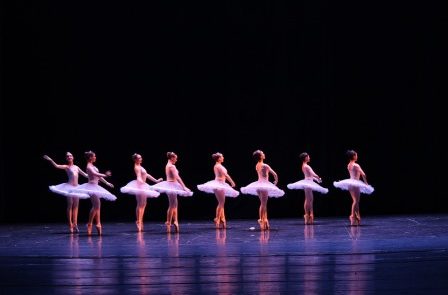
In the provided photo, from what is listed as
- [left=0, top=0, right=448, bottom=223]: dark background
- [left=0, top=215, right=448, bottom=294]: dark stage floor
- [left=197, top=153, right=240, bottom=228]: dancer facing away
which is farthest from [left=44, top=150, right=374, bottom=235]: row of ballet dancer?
[left=0, top=0, right=448, bottom=223]: dark background

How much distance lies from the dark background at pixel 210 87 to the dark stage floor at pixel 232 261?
309 cm

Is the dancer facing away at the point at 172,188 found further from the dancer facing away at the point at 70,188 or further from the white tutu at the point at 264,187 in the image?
the dancer facing away at the point at 70,188

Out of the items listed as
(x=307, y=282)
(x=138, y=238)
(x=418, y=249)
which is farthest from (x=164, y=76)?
(x=307, y=282)

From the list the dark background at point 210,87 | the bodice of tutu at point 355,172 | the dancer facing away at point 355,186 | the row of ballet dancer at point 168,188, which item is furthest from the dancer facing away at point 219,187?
the dark background at point 210,87

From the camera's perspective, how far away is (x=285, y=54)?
57.4 ft

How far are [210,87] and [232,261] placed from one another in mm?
8391

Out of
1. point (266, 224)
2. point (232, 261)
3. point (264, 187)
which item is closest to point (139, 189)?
point (264, 187)

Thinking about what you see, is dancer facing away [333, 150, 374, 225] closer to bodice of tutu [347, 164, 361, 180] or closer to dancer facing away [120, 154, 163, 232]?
bodice of tutu [347, 164, 361, 180]

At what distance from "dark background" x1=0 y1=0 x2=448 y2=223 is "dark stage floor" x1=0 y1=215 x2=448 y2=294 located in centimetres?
309

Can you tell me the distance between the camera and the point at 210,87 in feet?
57.3

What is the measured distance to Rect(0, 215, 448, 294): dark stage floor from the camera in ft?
25.0

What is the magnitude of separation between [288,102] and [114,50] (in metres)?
3.72

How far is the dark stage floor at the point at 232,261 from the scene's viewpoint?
7609mm

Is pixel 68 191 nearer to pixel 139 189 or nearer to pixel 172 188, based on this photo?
pixel 139 189
